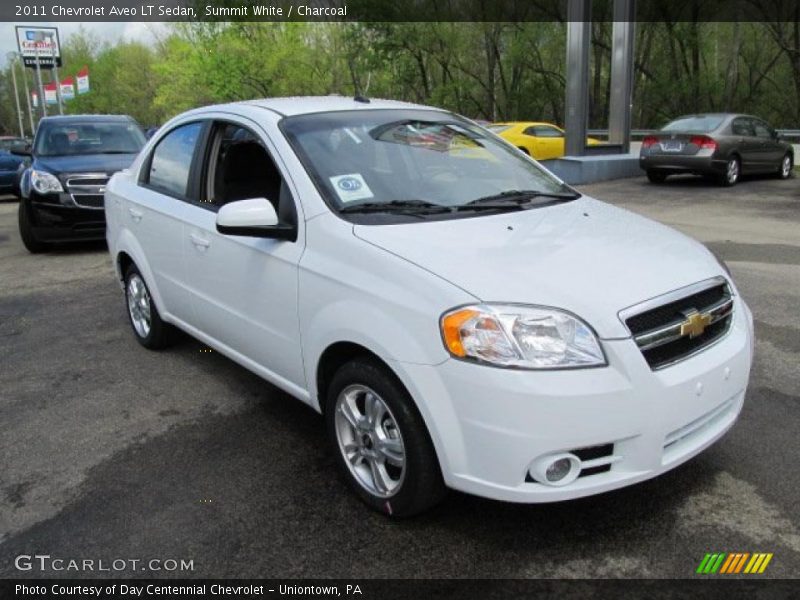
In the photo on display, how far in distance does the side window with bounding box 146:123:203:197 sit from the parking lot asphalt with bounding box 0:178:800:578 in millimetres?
1233

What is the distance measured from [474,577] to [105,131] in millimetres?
9626

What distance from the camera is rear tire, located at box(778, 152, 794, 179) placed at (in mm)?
16925

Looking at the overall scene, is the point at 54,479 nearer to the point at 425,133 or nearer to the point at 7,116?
the point at 425,133

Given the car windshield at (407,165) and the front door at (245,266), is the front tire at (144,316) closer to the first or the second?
the front door at (245,266)

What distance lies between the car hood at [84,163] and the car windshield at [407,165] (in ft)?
20.6

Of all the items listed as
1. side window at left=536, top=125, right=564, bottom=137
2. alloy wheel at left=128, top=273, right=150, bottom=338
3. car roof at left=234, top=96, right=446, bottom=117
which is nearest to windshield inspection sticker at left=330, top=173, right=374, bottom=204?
car roof at left=234, top=96, right=446, bottom=117

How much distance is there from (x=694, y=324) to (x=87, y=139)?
958 cm

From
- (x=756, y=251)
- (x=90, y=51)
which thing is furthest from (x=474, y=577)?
(x=90, y=51)

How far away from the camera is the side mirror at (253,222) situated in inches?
126

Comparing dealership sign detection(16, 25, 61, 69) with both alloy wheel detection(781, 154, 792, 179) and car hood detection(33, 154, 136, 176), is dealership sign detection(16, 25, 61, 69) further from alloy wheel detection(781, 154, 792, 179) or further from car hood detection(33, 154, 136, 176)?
alloy wheel detection(781, 154, 792, 179)

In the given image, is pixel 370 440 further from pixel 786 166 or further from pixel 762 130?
pixel 786 166

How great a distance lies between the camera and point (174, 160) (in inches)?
180

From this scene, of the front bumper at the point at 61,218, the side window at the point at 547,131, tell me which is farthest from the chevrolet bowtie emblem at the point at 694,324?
the side window at the point at 547,131

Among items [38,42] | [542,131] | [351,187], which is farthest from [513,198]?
[38,42]
